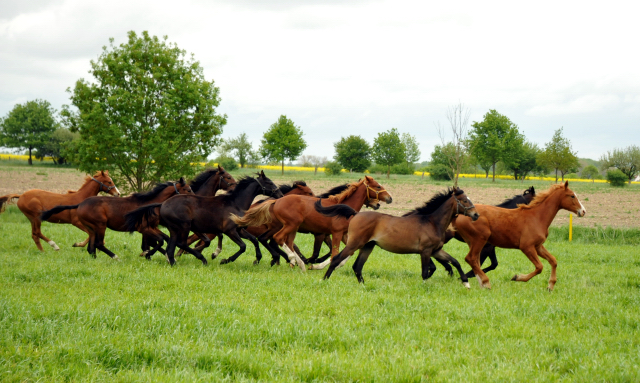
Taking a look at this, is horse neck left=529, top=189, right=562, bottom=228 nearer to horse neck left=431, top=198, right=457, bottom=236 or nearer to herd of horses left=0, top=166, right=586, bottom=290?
herd of horses left=0, top=166, right=586, bottom=290

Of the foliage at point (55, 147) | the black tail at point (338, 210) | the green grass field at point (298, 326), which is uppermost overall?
the foliage at point (55, 147)

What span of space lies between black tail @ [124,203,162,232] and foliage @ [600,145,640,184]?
3451 inches

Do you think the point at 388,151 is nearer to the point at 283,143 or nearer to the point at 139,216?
the point at 283,143

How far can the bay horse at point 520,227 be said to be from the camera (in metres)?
8.89

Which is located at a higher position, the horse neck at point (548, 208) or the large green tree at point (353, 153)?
the large green tree at point (353, 153)

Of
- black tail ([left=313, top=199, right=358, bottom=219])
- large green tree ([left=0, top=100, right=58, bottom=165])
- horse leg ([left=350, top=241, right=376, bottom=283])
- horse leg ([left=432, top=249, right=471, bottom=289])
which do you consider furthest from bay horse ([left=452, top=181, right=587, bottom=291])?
large green tree ([left=0, top=100, right=58, bottom=165])

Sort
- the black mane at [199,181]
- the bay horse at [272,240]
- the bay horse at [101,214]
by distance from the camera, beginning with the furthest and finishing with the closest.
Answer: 1. the black mane at [199,181]
2. the bay horse at [272,240]
3. the bay horse at [101,214]

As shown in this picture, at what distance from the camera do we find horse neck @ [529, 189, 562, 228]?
912 cm

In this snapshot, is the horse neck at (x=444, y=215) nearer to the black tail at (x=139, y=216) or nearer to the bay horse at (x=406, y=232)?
the bay horse at (x=406, y=232)

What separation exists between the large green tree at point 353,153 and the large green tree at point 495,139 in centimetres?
1647

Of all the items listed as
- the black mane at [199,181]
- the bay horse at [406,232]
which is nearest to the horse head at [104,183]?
the black mane at [199,181]

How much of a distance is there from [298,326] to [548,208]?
6013mm

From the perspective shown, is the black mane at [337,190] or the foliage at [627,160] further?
the foliage at [627,160]

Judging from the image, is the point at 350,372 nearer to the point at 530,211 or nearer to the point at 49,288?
the point at 49,288
